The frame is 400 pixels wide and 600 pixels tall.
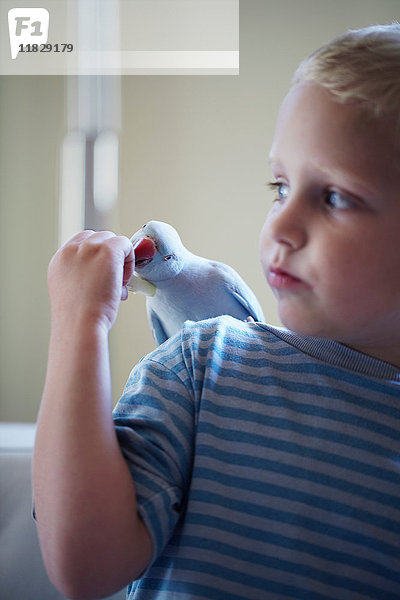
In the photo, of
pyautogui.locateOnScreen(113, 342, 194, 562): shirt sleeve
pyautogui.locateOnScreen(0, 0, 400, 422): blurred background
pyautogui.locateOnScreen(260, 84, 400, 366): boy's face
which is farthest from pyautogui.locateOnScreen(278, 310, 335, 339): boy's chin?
pyautogui.locateOnScreen(0, 0, 400, 422): blurred background

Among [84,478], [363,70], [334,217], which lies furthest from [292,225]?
[84,478]

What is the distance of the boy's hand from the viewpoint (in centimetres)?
46

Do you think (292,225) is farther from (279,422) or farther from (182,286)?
(182,286)

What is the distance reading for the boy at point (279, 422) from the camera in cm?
41

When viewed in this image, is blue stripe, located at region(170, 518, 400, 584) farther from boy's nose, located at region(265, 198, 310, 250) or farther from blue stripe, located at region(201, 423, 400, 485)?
boy's nose, located at region(265, 198, 310, 250)

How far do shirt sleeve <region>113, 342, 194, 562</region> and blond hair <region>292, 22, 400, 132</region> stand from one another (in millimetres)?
269

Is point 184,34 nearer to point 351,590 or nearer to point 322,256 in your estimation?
point 322,256

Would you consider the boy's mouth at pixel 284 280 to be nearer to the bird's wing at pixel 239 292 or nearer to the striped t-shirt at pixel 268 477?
the striped t-shirt at pixel 268 477

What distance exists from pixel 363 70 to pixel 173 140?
1.12 metres

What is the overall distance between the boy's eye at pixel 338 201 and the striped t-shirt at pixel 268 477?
14cm

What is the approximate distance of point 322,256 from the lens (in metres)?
0.43

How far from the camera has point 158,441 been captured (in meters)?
0.45

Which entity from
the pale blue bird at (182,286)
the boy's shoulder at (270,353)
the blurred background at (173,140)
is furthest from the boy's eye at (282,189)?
the blurred background at (173,140)

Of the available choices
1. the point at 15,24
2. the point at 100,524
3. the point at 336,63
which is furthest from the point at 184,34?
the point at 100,524
